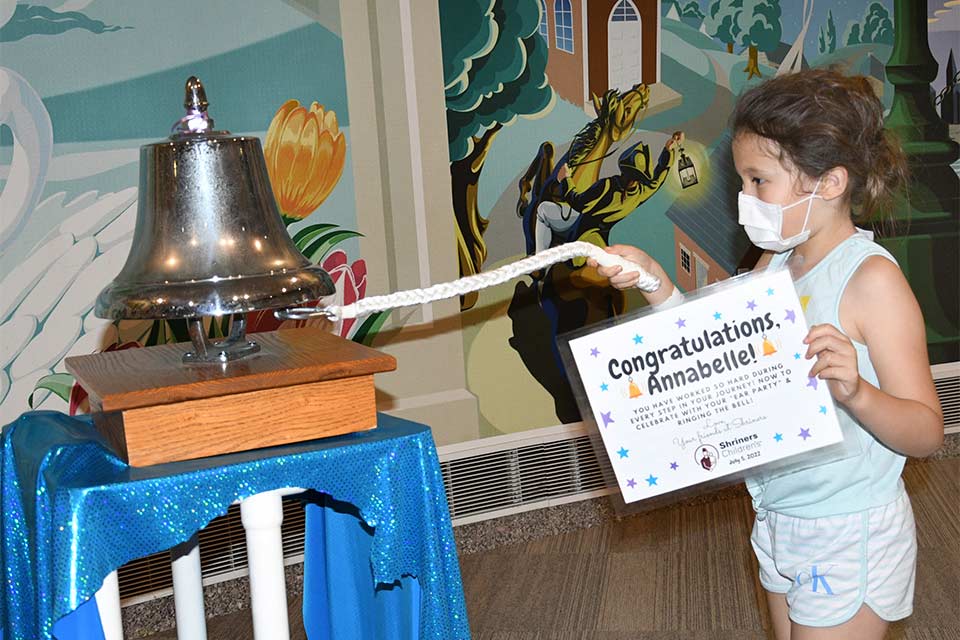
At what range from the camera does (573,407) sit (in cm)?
320

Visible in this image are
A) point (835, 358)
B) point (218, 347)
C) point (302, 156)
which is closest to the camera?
point (835, 358)

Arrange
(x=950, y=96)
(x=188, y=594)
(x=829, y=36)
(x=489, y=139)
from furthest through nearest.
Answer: (x=950, y=96) → (x=829, y=36) → (x=489, y=139) → (x=188, y=594)

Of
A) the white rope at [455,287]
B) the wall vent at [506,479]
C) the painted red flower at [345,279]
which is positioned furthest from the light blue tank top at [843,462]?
the painted red flower at [345,279]

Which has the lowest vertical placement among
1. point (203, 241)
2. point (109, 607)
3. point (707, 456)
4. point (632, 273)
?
point (109, 607)

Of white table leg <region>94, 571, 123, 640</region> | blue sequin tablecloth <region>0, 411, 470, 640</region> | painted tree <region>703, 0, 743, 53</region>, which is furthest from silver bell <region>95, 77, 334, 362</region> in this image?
painted tree <region>703, 0, 743, 53</region>

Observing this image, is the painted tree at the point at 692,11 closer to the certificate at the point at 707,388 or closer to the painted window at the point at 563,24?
the painted window at the point at 563,24

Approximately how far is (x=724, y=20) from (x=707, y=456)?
211cm

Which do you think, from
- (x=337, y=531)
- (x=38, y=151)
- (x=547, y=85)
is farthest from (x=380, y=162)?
(x=337, y=531)

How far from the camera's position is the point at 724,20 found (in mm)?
3215

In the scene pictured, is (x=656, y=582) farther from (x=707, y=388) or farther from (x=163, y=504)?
(x=163, y=504)

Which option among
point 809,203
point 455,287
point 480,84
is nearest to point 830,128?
point 809,203

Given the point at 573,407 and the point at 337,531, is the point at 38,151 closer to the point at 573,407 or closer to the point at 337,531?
the point at 337,531

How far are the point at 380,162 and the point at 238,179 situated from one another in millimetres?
1405

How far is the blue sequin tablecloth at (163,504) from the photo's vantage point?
1.29 meters
